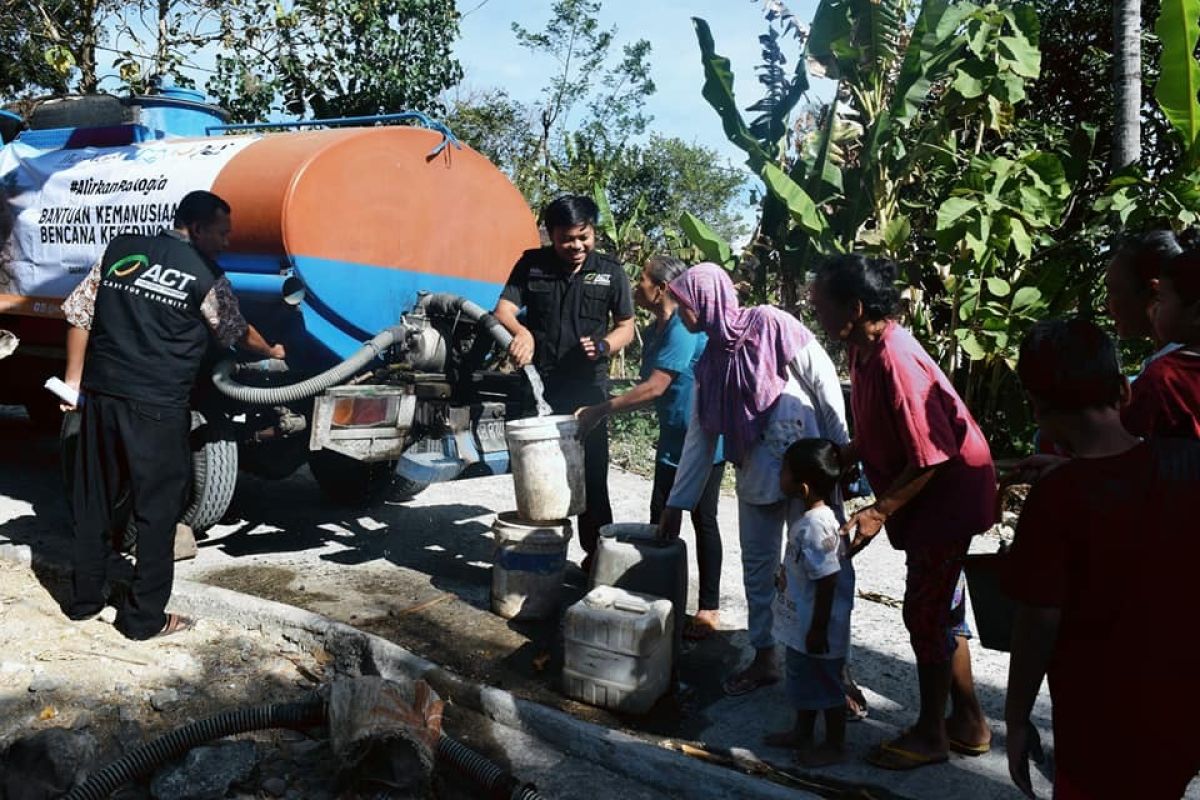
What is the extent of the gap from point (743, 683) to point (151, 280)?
9.94ft

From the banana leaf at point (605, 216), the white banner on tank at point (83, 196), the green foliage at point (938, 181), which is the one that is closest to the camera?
the white banner on tank at point (83, 196)

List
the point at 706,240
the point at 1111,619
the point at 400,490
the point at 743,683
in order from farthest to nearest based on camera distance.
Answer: the point at 706,240
the point at 400,490
the point at 743,683
the point at 1111,619

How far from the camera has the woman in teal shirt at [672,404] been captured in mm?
4238

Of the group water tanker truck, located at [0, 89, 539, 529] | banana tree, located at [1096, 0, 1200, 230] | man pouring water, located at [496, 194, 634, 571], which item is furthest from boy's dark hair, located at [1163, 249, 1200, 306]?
banana tree, located at [1096, 0, 1200, 230]

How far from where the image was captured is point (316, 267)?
16.0 feet

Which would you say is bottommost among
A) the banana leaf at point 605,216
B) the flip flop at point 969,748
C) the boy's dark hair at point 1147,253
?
the flip flop at point 969,748

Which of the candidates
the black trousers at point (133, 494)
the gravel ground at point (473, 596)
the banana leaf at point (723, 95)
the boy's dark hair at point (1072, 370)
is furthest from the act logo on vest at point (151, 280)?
the banana leaf at point (723, 95)

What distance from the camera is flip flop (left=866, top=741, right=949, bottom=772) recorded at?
3002 mm

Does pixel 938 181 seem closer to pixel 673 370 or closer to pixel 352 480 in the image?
pixel 673 370

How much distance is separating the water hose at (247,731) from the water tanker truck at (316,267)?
1672mm

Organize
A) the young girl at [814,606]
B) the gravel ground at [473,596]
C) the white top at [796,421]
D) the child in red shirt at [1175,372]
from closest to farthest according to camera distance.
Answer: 1. the child in red shirt at [1175,372]
2. the young girl at [814,606]
3. the gravel ground at [473,596]
4. the white top at [796,421]

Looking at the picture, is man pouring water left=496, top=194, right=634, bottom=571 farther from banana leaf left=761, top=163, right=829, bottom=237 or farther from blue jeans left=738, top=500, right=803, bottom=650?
banana leaf left=761, top=163, right=829, bottom=237

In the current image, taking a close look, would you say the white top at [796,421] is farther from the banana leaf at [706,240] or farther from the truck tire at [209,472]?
the banana leaf at [706,240]

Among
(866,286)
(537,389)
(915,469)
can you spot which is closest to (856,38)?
(537,389)
